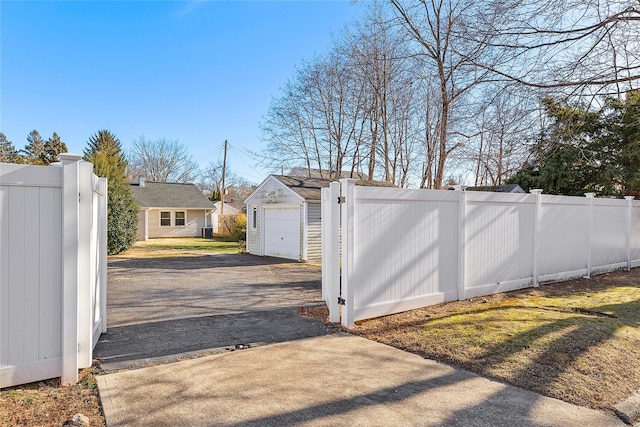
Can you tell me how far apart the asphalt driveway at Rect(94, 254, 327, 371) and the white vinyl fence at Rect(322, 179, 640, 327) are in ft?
3.20

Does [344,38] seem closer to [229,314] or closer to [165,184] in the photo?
[229,314]

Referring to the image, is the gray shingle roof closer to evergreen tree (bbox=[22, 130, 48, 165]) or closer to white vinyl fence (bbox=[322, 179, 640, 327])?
white vinyl fence (bbox=[322, 179, 640, 327])

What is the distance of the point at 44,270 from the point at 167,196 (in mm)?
25351

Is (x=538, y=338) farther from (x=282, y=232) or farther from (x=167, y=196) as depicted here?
(x=167, y=196)

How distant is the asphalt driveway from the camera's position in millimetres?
4379

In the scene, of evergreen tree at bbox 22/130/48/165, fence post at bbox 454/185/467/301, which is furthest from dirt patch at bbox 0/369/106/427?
evergreen tree at bbox 22/130/48/165

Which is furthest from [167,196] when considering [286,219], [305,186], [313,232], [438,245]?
[438,245]

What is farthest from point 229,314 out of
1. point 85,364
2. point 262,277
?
point 262,277

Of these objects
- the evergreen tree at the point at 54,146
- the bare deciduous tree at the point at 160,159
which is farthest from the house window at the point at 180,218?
the bare deciduous tree at the point at 160,159

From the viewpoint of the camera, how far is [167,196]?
2708 centimetres

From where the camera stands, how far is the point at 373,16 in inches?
581

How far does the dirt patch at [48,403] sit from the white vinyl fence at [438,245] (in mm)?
3095

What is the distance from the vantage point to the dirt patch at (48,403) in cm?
270

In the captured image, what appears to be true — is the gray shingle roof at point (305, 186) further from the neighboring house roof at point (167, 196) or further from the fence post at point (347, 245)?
the neighboring house roof at point (167, 196)
